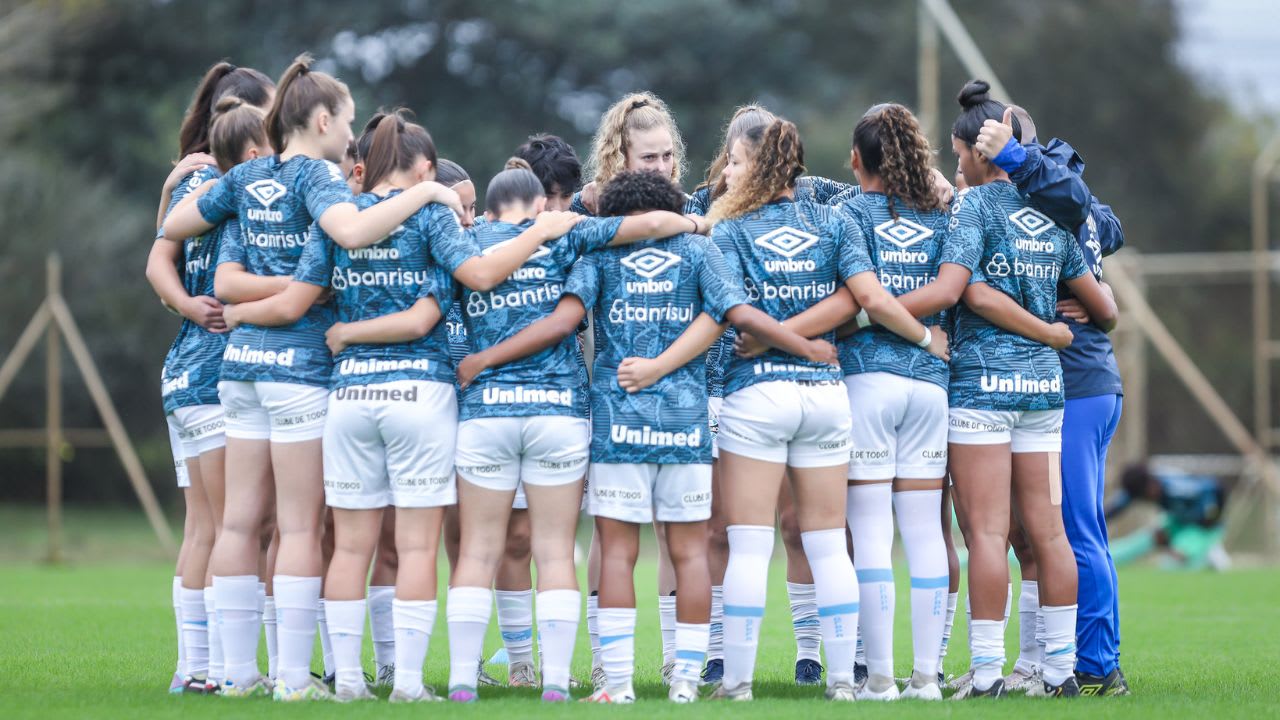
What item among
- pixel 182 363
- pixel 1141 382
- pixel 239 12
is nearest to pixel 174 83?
pixel 239 12

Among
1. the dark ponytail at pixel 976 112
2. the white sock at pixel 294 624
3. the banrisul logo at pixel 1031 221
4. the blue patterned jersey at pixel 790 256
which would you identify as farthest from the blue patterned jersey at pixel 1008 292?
the white sock at pixel 294 624

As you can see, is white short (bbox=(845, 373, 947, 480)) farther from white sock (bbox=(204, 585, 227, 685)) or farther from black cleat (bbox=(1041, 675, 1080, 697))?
white sock (bbox=(204, 585, 227, 685))

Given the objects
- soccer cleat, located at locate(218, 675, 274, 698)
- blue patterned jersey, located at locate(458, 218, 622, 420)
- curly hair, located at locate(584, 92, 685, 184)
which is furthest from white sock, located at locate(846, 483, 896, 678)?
soccer cleat, located at locate(218, 675, 274, 698)

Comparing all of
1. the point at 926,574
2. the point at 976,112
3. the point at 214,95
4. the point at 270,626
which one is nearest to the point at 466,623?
the point at 270,626

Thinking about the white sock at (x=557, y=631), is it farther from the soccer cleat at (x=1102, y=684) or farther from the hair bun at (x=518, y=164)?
the soccer cleat at (x=1102, y=684)

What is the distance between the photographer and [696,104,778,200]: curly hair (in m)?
5.74

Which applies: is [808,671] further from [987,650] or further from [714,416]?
[714,416]

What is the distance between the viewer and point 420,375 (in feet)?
17.3

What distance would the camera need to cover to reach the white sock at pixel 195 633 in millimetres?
5801

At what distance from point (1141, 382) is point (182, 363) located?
12514mm

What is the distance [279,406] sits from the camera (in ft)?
17.5

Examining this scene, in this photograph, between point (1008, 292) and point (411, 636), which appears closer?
point (411, 636)

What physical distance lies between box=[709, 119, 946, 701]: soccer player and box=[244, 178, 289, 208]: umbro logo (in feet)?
5.68

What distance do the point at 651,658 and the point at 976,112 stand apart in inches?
126
